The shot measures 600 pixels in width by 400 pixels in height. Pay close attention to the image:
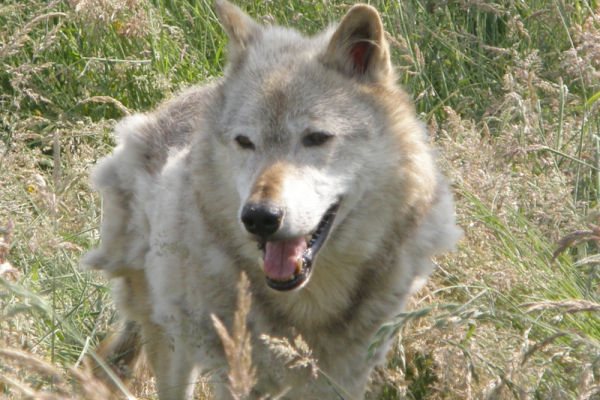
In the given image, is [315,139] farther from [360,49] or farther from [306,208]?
[360,49]

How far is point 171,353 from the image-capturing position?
3439mm

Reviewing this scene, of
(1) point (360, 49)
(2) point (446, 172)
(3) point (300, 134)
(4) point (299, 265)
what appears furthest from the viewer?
(2) point (446, 172)

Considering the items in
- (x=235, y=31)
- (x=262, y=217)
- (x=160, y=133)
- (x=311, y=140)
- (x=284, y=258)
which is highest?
(x=235, y=31)

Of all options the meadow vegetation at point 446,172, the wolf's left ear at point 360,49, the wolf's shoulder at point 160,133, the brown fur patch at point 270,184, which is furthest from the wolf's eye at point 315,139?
the wolf's shoulder at point 160,133

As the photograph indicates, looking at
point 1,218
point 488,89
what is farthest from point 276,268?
point 488,89

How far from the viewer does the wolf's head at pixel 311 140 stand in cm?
259

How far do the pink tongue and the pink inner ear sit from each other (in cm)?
86

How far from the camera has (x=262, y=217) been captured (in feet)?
8.07

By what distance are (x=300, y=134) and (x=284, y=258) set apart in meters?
0.50

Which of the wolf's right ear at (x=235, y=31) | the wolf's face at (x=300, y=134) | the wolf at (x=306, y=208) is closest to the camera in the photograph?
the wolf's face at (x=300, y=134)

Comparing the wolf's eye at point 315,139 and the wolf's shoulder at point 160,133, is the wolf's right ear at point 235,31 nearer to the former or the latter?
the wolf's shoulder at point 160,133

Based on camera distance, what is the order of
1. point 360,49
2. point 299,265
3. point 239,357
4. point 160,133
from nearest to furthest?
1. point 239,357
2. point 299,265
3. point 360,49
4. point 160,133

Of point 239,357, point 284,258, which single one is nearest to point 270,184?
point 284,258

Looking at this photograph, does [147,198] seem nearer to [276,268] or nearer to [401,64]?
[276,268]
